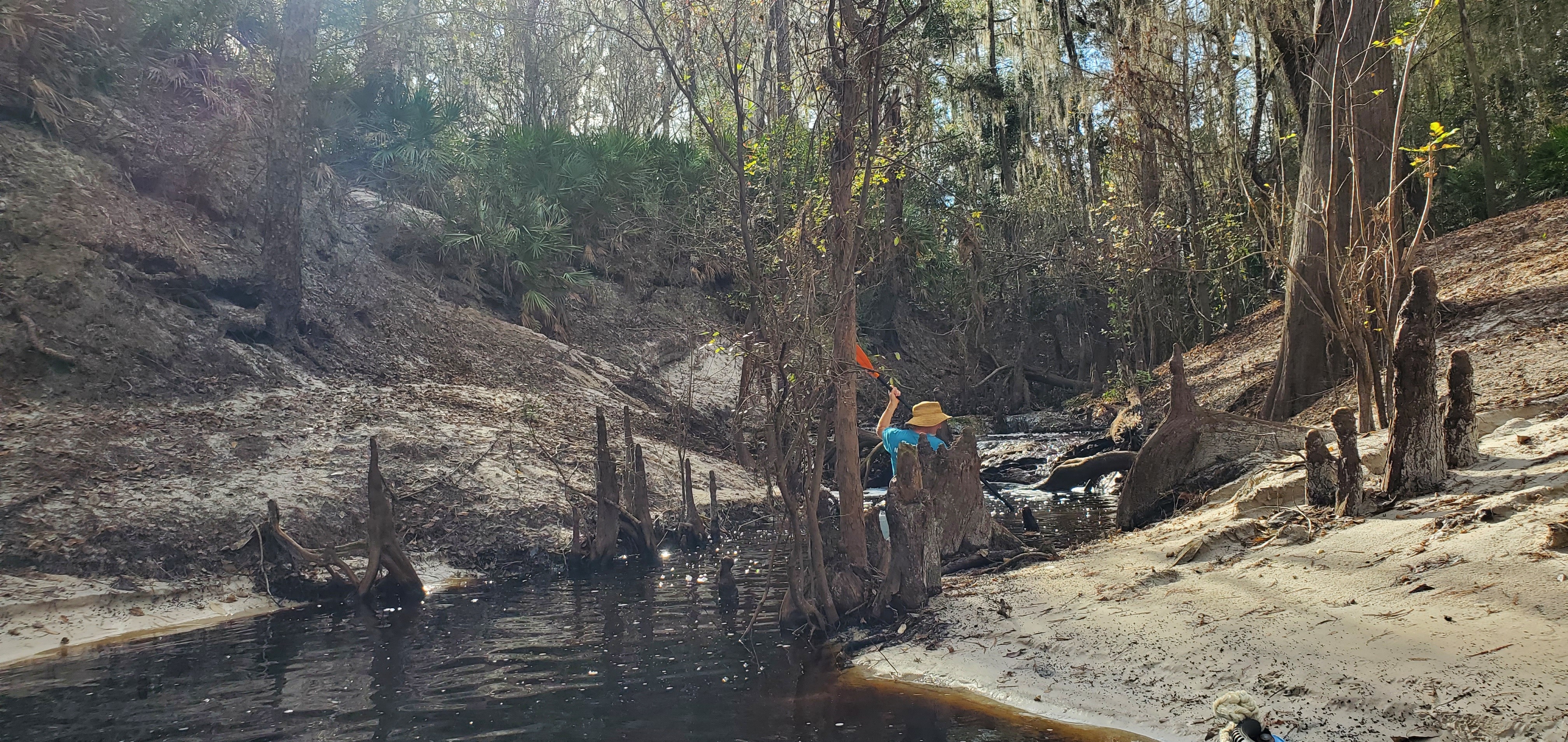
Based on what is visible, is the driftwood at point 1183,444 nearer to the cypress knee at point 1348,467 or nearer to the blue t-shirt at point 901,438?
the blue t-shirt at point 901,438

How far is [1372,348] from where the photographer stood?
845 centimetres

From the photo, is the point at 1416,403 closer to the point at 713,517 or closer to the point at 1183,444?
the point at 1183,444

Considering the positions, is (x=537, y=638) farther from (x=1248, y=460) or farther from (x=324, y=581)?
(x=1248, y=460)

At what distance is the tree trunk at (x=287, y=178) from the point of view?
1416 cm

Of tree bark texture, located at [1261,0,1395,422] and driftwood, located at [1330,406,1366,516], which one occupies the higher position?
tree bark texture, located at [1261,0,1395,422]

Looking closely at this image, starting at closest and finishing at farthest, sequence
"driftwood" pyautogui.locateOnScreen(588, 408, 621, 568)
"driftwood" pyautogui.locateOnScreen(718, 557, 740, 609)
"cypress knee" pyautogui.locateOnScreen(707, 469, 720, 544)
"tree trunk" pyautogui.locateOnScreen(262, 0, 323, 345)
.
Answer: "driftwood" pyautogui.locateOnScreen(718, 557, 740, 609), "driftwood" pyautogui.locateOnScreen(588, 408, 621, 568), "cypress knee" pyautogui.locateOnScreen(707, 469, 720, 544), "tree trunk" pyautogui.locateOnScreen(262, 0, 323, 345)

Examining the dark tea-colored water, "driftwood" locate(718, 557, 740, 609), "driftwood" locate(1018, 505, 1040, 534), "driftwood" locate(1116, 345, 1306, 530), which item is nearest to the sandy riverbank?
the dark tea-colored water

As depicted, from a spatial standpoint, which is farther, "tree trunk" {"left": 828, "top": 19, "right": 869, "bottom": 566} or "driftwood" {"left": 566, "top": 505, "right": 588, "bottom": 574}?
"driftwood" {"left": 566, "top": 505, "right": 588, "bottom": 574}

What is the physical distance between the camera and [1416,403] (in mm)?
6137

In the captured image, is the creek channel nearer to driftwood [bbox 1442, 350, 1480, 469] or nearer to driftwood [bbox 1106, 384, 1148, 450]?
driftwood [bbox 1442, 350, 1480, 469]

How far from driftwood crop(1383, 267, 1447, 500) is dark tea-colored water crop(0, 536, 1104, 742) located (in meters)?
3.29

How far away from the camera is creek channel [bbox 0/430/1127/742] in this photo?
545 cm

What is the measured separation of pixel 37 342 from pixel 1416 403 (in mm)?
13457

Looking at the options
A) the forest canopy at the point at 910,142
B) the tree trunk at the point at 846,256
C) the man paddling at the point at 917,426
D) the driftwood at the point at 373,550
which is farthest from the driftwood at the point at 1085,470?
the driftwood at the point at 373,550
